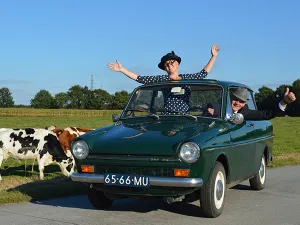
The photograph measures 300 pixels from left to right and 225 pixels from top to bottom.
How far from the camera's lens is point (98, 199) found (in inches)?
263

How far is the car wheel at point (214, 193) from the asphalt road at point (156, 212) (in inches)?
5.1

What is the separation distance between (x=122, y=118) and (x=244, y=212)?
7.75 ft

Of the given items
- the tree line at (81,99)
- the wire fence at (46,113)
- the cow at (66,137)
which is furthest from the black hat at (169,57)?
the tree line at (81,99)

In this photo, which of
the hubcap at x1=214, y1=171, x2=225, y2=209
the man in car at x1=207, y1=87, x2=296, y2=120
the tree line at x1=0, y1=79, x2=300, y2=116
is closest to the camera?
the hubcap at x1=214, y1=171, x2=225, y2=209

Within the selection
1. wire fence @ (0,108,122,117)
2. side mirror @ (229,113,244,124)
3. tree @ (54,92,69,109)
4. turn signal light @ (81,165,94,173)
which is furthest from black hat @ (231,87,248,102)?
tree @ (54,92,69,109)

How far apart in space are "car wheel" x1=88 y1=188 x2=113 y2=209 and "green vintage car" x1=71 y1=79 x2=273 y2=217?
0.01 meters

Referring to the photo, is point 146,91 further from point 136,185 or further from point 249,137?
point 136,185

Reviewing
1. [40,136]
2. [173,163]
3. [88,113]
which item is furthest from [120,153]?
[88,113]

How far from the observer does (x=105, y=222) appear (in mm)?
5879

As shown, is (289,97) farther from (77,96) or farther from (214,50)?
(77,96)

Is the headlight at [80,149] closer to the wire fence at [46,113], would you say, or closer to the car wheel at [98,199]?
the car wheel at [98,199]

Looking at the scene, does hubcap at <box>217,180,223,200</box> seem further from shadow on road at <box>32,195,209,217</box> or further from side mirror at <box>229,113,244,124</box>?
side mirror at <box>229,113,244,124</box>

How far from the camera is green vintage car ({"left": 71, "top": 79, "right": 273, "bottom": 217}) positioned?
18.6 ft

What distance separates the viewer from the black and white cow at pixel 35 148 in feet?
37.8
